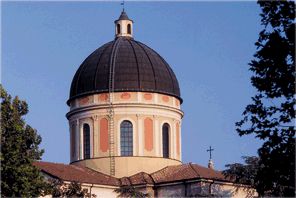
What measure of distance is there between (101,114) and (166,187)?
23.5 feet

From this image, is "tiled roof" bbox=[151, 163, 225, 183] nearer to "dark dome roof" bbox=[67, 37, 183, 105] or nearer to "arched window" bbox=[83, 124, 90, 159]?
"arched window" bbox=[83, 124, 90, 159]

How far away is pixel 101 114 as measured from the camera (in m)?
43.3

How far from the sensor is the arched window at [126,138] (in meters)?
43.1

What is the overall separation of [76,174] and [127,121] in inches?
221

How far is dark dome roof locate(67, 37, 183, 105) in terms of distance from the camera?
43375 millimetres

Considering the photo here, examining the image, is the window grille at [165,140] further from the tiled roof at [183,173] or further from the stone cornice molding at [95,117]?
the stone cornice molding at [95,117]

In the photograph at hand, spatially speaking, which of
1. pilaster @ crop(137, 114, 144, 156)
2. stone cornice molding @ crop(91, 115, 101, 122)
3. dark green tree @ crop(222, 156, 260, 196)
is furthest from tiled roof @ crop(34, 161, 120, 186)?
dark green tree @ crop(222, 156, 260, 196)

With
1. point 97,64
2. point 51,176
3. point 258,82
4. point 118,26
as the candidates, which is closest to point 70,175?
point 51,176

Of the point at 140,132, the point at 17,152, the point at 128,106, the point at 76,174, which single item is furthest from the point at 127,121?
the point at 17,152

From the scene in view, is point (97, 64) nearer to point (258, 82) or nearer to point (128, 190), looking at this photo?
point (128, 190)

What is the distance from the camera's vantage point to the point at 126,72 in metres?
43.5

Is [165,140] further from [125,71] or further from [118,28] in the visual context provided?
[118,28]

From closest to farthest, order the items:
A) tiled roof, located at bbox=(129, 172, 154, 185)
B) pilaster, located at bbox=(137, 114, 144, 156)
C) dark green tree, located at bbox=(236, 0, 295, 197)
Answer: dark green tree, located at bbox=(236, 0, 295, 197) < tiled roof, located at bbox=(129, 172, 154, 185) < pilaster, located at bbox=(137, 114, 144, 156)

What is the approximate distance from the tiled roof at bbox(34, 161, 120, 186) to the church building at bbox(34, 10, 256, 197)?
109 millimetres
